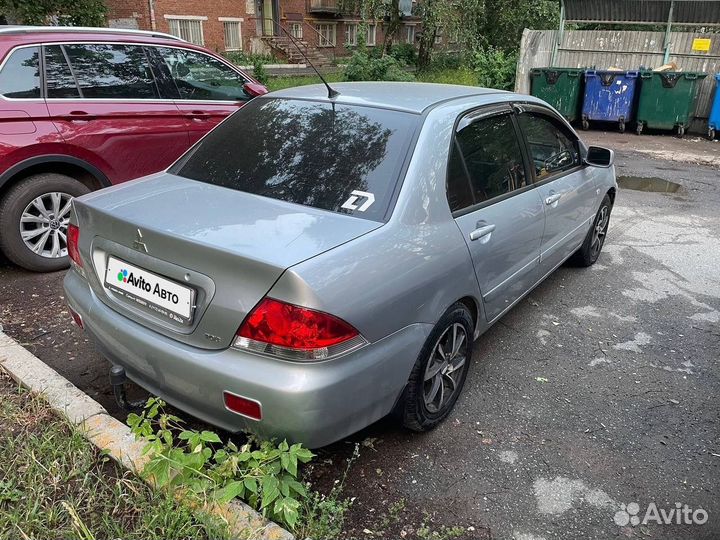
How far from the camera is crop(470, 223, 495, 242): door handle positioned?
2.89 meters

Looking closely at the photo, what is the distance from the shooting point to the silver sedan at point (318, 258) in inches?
83.5

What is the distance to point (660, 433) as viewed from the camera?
3.01 metres

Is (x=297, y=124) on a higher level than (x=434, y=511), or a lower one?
higher

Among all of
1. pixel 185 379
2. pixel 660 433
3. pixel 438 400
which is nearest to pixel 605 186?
pixel 660 433

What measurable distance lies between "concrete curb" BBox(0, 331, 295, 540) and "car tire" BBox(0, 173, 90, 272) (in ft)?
4.47

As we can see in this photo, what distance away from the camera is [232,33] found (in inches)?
1139

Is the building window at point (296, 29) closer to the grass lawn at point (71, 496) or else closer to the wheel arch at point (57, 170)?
the wheel arch at point (57, 170)

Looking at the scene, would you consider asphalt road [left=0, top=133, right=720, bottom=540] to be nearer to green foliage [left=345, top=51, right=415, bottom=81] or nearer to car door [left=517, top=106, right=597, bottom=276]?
car door [left=517, top=106, right=597, bottom=276]

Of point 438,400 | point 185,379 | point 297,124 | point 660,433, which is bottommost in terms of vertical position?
point 660,433

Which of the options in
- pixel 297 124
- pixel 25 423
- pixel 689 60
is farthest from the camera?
pixel 689 60

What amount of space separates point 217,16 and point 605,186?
27.3 meters

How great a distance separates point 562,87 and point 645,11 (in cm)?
267

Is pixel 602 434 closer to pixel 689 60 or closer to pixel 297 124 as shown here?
pixel 297 124

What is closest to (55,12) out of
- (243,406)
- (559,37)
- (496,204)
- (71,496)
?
(559,37)
